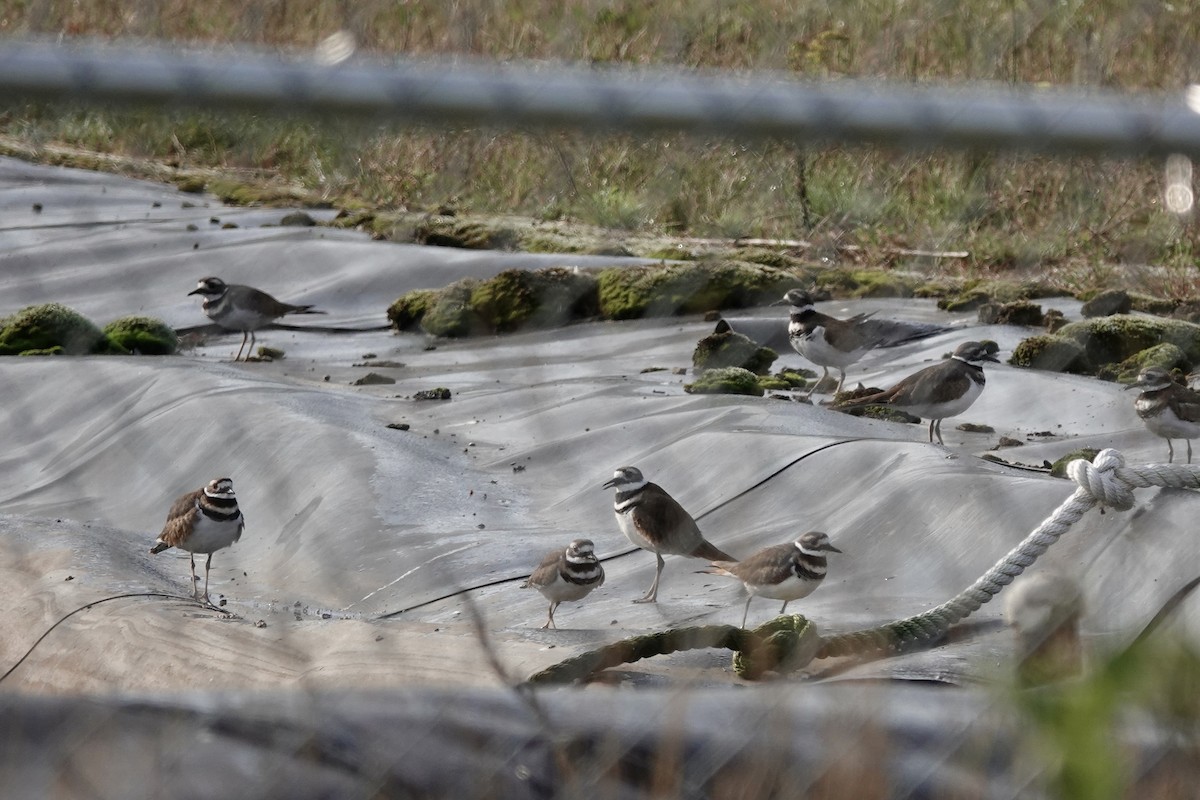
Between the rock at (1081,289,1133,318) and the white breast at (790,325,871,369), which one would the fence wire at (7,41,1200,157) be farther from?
the rock at (1081,289,1133,318)

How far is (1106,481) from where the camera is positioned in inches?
136

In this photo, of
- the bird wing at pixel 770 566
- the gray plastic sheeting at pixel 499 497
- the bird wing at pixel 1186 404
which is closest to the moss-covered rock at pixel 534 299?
the gray plastic sheeting at pixel 499 497

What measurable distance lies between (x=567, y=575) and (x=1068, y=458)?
1941 mm

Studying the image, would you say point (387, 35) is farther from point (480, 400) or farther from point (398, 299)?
point (398, 299)

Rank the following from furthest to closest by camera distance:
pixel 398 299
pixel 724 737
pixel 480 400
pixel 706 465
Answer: pixel 398 299 < pixel 480 400 < pixel 706 465 < pixel 724 737

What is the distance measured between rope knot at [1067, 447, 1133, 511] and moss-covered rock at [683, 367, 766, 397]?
3.37 meters

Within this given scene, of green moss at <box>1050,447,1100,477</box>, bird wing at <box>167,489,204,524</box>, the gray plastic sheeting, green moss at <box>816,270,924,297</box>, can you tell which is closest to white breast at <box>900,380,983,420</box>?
the gray plastic sheeting

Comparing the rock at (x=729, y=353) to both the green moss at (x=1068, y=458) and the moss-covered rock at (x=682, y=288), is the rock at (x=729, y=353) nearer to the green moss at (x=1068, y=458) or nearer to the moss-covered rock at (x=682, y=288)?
the moss-covered rock at (x=682, y=288)

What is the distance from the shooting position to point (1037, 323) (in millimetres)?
8164

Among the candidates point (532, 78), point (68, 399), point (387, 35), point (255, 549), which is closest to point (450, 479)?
point (255, 549)

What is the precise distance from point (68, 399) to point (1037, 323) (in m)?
5.04

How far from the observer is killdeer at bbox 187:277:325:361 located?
29.9 feet

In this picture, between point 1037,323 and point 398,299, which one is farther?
point 398,299

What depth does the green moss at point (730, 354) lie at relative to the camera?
7566 millimetres
